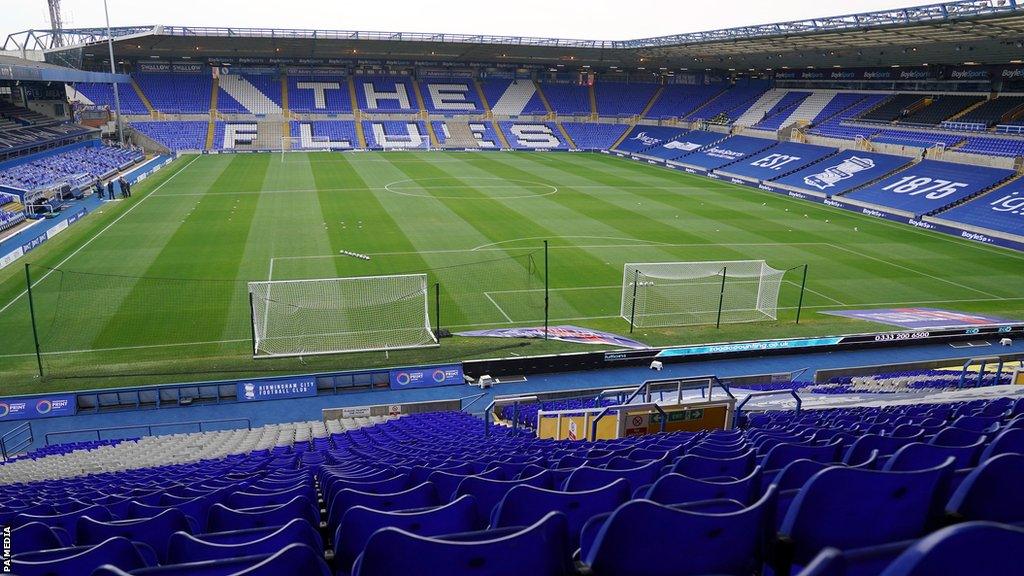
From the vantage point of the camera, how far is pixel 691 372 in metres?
21.9

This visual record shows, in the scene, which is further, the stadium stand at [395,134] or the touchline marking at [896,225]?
the stadium stand at [395,134]

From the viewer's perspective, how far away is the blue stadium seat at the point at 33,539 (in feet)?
14.2

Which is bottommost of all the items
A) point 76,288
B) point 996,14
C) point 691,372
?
point 691,372

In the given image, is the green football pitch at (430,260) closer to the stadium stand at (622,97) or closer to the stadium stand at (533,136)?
the stadium stand at (533,136)

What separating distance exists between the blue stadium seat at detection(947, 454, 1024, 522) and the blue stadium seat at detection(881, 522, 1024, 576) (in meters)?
1.38

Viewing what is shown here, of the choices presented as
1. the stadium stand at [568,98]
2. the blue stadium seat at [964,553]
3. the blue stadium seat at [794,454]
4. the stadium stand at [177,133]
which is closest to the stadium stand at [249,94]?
the stadium stand at [177,133]

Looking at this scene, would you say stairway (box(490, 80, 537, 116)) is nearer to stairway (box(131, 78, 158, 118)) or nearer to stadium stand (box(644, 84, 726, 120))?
stadium stand (box(644, 84, 726, 120))

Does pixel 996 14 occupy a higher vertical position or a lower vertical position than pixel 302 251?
higher

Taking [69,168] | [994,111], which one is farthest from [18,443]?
[994,111]

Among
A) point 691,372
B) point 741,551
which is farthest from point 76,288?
point 741,551

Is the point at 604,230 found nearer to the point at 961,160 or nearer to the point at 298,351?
the point at 298,351

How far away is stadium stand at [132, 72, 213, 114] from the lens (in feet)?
251

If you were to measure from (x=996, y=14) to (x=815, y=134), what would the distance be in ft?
83.3

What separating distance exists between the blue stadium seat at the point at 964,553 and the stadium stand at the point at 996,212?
4431 centimetres
